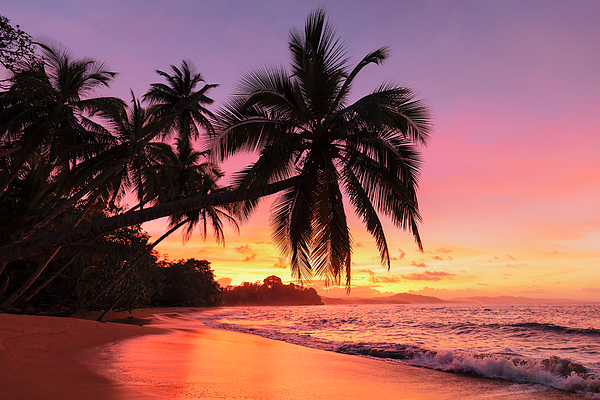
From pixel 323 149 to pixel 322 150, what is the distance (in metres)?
0.03

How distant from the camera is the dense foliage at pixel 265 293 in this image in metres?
123

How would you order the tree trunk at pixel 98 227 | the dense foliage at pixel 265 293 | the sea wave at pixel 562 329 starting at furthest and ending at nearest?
the dense foliage at pixel 265 293 < the sea wave at pixel 562 329 < the tree trunk at pixel 98 227

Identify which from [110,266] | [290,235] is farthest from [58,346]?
[110,266]

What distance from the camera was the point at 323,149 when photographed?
26.4 ft

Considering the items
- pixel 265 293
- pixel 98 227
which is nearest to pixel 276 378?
pixel 98 227

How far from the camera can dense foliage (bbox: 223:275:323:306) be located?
405 ft

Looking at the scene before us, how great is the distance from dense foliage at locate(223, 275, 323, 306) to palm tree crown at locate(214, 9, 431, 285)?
113549 millimetres

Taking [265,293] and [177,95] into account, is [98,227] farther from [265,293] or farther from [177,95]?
[265,293]

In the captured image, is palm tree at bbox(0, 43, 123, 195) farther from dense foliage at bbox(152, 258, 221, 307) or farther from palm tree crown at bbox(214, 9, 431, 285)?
dense foliage at bbox(152, 258, 221, 307)

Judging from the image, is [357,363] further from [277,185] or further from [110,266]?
[110,266]

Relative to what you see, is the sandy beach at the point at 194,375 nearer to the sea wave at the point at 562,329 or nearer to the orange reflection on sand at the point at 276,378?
the orange reflection on sand at the point at 276,378

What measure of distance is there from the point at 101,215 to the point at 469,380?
2048cm

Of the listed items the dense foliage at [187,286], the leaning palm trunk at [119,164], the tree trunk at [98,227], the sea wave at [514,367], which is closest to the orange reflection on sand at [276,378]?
the sea wave at [514,367]

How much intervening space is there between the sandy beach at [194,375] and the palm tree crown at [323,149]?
2.35 meters
